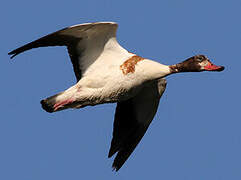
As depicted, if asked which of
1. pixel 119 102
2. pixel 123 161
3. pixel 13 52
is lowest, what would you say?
pixel 123 161

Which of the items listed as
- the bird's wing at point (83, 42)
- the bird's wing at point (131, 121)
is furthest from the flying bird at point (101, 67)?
the bird's wing at point (131, 121)

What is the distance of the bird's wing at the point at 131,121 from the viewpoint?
1231 centimetres

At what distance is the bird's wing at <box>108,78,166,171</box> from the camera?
12.3 m

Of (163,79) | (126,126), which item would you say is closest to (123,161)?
(126,126)

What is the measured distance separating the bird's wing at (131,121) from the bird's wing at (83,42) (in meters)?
1.22

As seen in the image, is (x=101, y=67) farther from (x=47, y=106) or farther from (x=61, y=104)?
(x=47, y=106)

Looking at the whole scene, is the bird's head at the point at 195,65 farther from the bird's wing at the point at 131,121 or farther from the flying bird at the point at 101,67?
the bird's wing at the point at 131,121

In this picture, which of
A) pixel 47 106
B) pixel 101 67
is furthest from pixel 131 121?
pixel 47 106

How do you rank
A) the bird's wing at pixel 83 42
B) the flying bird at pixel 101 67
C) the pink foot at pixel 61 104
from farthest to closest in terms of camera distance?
1. the pink foot at pixel 61 104
2. the flying bird at pixel 101 67
3. the bird's wing at pixel 83 42

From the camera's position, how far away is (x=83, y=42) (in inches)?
448

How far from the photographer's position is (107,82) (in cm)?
1116

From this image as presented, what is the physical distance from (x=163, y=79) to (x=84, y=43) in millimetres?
1600

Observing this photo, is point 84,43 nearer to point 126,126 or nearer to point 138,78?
point 138,78

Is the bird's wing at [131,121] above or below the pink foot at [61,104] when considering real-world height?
below
